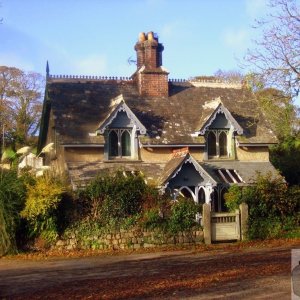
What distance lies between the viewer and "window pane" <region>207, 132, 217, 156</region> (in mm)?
30203

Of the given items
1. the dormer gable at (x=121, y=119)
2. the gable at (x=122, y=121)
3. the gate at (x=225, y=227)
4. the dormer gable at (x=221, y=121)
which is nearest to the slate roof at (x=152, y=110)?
the dormer gable at (x=221, y=121)

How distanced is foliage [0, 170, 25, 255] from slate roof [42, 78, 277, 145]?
6.65m

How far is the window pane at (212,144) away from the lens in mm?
30203

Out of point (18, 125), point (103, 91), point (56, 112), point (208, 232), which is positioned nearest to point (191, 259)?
point (208, 232)

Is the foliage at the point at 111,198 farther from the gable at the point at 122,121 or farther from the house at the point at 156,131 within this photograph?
the gable at the point at 122,121

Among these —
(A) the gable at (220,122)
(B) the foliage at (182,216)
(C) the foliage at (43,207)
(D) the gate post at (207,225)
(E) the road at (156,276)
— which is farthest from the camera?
(A) the gable at (220,122)

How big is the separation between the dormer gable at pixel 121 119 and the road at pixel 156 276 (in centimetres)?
928

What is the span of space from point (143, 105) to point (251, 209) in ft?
33.9

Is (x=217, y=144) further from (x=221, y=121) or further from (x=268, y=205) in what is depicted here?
(x=268, y=205)

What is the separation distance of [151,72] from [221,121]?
17.3ft

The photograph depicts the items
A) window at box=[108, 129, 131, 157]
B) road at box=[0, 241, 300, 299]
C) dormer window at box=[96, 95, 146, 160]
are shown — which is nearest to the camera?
road at box=[0, 241, 300, 299]

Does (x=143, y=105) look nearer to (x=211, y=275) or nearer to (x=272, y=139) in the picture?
(x=272, y=139)

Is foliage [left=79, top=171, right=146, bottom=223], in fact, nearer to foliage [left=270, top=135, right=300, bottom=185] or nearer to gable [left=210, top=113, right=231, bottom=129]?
gable [left=210, top=113, right=231, bottom=129]

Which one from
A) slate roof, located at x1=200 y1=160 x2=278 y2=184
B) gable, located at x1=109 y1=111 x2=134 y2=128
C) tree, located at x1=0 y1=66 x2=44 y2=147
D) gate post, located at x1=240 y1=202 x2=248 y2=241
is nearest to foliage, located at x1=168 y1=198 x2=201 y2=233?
gate post, located at x1=240 y1=202 x2=248 y2=241
